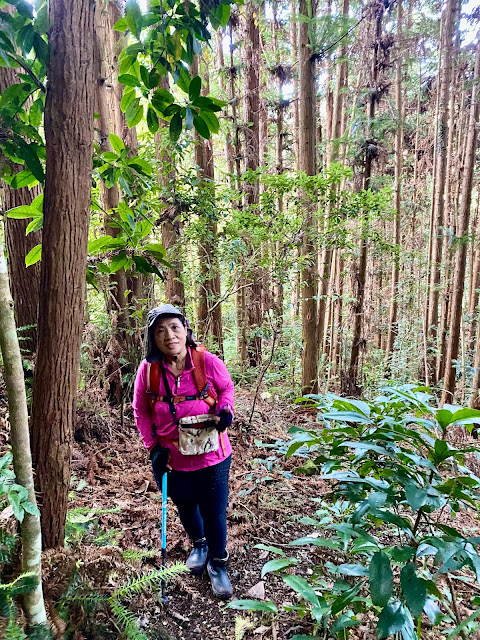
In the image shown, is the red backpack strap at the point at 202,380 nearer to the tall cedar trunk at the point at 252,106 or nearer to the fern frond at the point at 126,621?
the fern frond at the point at 126,621

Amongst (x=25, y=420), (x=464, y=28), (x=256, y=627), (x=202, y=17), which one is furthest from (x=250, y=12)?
(x=256, y=627)

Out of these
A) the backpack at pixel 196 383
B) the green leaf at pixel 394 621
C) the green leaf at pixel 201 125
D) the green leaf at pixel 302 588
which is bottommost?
the green leaf at pixel 302 588

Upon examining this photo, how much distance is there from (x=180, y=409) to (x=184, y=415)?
47 mm

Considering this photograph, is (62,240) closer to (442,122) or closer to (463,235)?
(463,235)

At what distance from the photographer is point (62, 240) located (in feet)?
4.90

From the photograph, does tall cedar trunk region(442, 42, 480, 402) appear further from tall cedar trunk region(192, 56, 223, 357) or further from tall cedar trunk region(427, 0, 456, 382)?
tall cedar trunk region(192, 56, 223, 357)

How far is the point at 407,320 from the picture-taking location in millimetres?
13148

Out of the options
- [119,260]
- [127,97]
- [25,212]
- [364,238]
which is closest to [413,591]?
[119,260]

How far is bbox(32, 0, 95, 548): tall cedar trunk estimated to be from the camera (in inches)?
56.2

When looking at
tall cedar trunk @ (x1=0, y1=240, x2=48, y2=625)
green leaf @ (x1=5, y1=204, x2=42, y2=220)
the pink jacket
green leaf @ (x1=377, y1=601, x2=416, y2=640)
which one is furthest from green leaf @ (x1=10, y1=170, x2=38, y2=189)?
green leaf @ (x1=377, y1=601, x2=416, y2=640)

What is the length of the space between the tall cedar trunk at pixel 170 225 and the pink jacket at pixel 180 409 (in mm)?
2211

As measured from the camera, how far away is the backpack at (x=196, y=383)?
241 cm

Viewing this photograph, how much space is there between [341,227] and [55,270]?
17.9ft

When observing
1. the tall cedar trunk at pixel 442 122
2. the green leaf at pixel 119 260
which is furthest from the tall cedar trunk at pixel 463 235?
the green leaf at pixel 119 260
